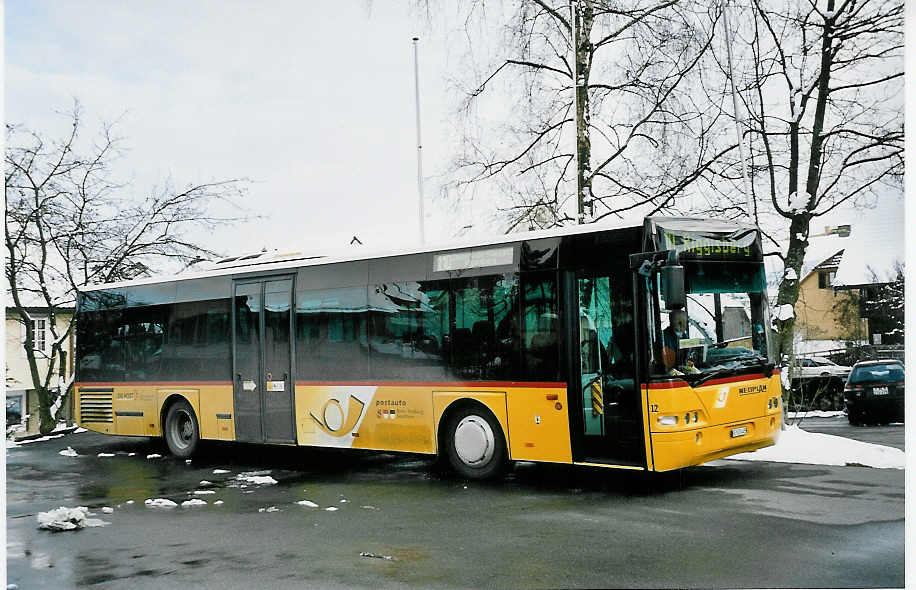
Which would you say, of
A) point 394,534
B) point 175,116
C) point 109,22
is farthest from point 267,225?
point 394,534

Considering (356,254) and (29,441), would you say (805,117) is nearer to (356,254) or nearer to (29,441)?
(356,254)

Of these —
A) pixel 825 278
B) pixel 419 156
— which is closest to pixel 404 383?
pixel 419 156

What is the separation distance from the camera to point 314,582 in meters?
5.73

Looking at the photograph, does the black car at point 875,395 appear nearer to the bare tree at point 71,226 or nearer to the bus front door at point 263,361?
the bus front door at point 263,361

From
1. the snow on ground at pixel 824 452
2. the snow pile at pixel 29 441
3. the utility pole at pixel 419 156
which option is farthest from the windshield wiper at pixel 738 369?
the snow pile at pixel 29 441

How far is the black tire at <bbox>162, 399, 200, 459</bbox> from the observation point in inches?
470

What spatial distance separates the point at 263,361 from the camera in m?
10.8

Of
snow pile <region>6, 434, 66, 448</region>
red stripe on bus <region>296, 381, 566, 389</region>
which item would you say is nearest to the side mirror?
red stripe on bus <region>296, 381, 566, 389</region>

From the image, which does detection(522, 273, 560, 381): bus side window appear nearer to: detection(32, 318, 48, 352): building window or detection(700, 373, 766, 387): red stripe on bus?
detection(700, 373, 766, 387): red stripe on bus

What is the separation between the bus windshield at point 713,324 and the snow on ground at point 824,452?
1149 mm

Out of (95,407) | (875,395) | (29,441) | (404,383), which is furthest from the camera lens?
(29,441)

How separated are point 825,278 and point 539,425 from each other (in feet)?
19.1

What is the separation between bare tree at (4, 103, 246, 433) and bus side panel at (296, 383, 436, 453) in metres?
4.16

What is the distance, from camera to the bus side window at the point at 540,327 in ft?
27.8
